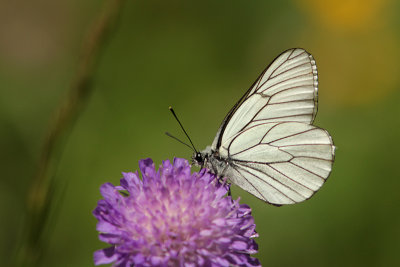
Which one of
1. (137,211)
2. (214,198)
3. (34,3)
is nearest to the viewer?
(137,211)

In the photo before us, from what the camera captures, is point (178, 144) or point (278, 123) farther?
point (178, 144)

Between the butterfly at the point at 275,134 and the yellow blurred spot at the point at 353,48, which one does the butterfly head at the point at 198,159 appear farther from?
the yellow blurred spot at the point at 353,48

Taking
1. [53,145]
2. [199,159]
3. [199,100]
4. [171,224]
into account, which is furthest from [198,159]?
[199,100]

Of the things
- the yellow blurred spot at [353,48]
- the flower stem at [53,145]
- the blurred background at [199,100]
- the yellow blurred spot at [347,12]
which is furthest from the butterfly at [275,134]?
the yellow blurred spot at [347,12]

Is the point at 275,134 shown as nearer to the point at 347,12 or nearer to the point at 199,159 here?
the point at 199,159

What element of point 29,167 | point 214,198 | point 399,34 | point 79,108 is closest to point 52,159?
point 79,108

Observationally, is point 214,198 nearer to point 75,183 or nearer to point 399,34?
point 75,183
